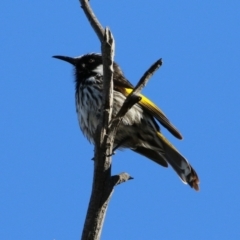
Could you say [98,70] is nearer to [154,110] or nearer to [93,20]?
[154,110]

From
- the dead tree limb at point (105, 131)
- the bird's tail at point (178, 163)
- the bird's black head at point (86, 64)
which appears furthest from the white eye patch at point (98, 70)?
the dead tree limb at point (105, 131)

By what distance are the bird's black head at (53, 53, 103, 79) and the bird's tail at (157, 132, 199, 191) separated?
44.9 inches

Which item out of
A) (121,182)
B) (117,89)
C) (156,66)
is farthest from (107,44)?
(117,89)

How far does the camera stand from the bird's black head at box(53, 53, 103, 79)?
727 centimetres

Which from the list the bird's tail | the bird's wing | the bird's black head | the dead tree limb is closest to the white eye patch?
the bird's black head

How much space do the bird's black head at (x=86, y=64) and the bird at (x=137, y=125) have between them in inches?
3.9

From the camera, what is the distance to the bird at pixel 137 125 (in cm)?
656

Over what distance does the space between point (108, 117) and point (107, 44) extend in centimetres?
50

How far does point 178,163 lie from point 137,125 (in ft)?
2.17

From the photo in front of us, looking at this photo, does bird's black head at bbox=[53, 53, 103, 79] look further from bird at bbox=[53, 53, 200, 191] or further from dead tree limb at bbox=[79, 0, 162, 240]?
dead tree limb at bbox=[79, 0, 162, 240]

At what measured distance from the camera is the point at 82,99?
6793mm

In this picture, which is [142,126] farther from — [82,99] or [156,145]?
[82,99]

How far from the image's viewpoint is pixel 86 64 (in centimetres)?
755

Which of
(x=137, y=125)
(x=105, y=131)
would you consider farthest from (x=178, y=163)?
(x=105, y=131)
